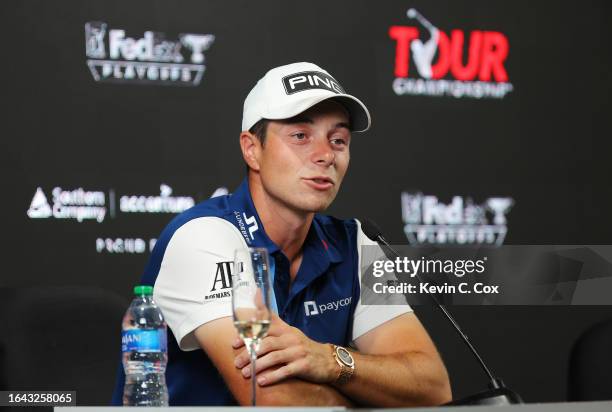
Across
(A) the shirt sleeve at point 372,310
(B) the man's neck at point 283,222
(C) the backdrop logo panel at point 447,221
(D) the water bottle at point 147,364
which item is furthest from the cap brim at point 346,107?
(C) the backdrop logo panel at point 447,221

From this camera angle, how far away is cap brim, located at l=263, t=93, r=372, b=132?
2.19 meters

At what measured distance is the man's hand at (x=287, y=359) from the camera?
1.80 m

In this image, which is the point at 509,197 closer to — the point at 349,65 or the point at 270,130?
the point at 349,65

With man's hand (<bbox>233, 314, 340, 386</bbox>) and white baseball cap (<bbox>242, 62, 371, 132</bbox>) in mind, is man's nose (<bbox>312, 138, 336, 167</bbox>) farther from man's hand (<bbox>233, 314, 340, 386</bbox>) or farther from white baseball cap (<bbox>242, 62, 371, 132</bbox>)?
man's hand (<bbox>233, 314, 340, 386</bbox>)

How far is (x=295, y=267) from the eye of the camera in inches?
91.4

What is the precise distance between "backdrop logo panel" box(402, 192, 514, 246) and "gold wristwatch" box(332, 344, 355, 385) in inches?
61.5

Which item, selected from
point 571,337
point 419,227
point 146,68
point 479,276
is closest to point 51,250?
point 146,68

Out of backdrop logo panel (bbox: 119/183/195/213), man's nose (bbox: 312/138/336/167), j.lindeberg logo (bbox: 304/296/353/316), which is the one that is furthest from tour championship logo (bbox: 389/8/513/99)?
j.lindeberg logo (bbox: 304/296/353/316)

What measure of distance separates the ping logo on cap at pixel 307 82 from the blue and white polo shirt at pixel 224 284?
284 millimetres

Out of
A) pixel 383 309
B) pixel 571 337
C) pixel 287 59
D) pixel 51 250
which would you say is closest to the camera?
pixel 383 309

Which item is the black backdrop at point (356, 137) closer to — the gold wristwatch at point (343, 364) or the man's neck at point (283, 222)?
the man's neck at point (283, 222)

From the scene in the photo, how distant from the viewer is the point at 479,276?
→ 369cm

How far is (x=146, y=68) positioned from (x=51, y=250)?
28.6 inches

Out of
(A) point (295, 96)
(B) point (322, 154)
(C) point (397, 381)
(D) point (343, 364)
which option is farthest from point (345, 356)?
(A) point (295, 96)
